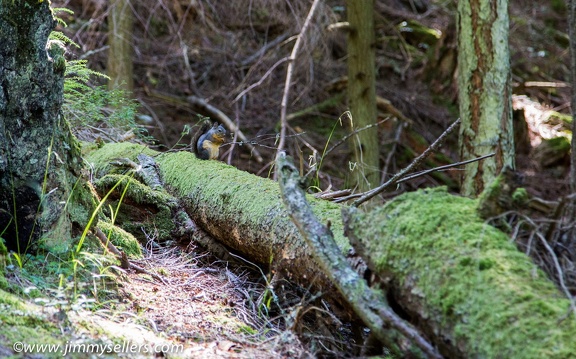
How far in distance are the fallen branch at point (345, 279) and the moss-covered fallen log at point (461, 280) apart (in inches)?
3.6

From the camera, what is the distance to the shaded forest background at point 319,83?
912 centimetres

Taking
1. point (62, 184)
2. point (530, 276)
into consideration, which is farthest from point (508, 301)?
point (62, 184)

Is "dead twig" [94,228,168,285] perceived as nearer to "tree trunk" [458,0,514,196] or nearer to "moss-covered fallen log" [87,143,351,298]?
"moss-covered fallen log" [87,143,351,298]

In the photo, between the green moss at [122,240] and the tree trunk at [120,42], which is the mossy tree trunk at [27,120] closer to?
the green moss at [122,240]

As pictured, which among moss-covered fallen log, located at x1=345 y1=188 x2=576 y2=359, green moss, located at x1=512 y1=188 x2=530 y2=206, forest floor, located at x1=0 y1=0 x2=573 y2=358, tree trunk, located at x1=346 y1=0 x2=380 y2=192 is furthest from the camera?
forest floor, located at x1=0 y1=0 x2=573 y2=358

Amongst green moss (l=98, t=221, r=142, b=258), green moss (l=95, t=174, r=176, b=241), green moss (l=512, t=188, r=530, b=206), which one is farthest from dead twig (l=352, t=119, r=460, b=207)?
green moss (l=95, t=174, r=176, b=241)

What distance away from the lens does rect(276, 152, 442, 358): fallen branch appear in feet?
6.68

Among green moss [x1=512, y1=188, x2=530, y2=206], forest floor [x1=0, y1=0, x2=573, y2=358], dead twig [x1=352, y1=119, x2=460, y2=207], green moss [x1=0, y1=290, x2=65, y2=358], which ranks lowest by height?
forest floor [x1=0, y1=0, x2=573, y2=358]

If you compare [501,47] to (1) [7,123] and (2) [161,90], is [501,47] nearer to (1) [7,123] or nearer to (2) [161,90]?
(1) [7,123]

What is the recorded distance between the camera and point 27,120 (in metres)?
2.69

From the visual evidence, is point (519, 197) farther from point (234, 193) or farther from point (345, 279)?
point (234, 193)

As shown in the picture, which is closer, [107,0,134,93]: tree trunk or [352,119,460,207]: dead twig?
[352,119,460,207]: dead twig

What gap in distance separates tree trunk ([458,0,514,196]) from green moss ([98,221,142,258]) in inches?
127

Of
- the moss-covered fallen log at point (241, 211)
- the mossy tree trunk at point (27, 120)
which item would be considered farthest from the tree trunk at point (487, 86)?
the mossy tree trunk at point (27, 120)
